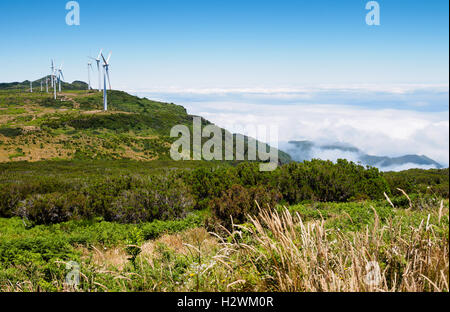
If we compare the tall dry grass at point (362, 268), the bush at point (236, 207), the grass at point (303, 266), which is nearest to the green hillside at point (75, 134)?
the bush at point (236, 207)

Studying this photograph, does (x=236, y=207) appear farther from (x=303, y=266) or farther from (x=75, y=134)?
(x=75, y=134)

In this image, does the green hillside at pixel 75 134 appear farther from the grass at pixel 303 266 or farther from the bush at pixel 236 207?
the grass at pixel 303 266

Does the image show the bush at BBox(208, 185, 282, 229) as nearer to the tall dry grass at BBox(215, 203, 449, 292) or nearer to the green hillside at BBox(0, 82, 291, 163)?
the tall dry grass at BBox(215, 203, 449, 292)

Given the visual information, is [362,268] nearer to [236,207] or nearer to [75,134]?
[236,207]

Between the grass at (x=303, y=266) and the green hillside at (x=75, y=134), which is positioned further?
the green hillside at (x=75, y=134)

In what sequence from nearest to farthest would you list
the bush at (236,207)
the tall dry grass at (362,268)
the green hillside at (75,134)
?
the tall dry grass at (362,268) < the bush at (236,207) < the green hillside at (75,134)

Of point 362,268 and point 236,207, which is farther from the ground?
point 362,268

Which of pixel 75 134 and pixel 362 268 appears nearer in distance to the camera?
pixel 362 268

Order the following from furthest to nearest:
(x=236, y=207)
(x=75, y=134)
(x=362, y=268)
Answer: (x=75, y=134), (x=236, y=207), (x=362, y=268)

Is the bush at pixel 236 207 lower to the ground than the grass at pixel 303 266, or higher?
lower

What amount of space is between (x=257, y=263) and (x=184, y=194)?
9.35 metres

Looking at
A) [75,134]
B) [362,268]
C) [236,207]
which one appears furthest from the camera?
[75,134]

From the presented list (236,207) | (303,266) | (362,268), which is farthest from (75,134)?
(362,268)
